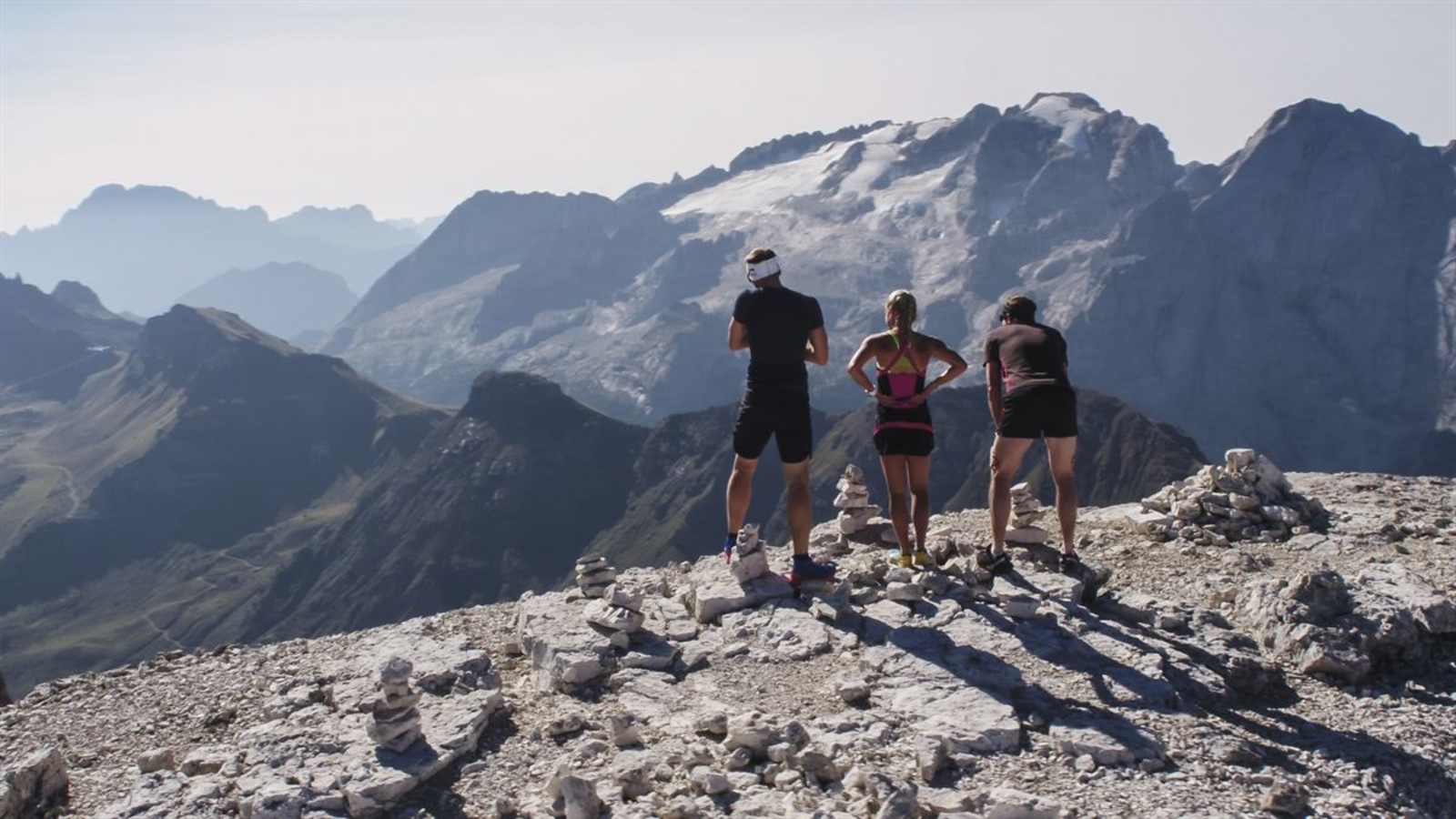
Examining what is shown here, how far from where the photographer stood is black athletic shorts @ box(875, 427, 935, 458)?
13883 mm

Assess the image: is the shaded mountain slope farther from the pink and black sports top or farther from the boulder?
the boulder

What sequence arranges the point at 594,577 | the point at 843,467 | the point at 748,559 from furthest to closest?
1. the point at 843,467
2. the point at 594,577
3. the point at 748,559

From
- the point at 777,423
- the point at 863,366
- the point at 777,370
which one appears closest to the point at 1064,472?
the point at 863,366

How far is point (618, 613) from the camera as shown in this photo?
1396 cm

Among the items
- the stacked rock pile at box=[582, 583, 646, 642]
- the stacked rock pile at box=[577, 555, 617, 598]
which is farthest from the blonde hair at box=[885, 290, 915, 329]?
the stacked rock pile at box=[577, 555, 617, 598]

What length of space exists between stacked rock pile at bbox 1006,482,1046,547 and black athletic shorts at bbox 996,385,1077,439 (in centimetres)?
165

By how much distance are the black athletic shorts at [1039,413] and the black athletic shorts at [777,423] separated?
259 cm

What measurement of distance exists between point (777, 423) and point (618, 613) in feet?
10.6

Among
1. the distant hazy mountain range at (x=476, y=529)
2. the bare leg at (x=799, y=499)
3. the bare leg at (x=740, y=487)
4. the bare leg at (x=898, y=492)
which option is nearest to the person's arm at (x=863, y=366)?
the bare leg at (x=898, y=492)

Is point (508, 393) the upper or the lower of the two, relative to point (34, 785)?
lower

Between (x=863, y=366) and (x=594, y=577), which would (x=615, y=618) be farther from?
(x=863, y=366)

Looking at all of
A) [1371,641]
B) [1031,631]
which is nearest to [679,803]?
[1031,631]

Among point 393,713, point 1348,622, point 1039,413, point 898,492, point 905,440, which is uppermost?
point 1039,413

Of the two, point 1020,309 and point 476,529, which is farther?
point 476,529
